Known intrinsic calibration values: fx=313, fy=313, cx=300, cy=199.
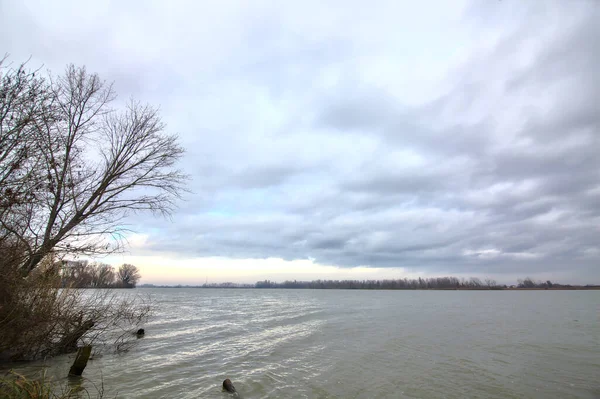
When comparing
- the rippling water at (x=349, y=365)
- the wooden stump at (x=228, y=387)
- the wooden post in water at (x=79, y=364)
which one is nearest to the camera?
the wooden stump at (x=228, y=387)

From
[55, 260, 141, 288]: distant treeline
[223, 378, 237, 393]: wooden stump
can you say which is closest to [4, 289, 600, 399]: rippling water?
[223, 378, 237, 393]: wooden stump

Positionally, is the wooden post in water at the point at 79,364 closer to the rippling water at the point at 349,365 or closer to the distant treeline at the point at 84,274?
the rippling water at the point at 349,365

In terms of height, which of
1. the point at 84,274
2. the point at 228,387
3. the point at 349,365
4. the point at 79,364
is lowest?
the point at 349,365

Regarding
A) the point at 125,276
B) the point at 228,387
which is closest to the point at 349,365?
the point at 228,387

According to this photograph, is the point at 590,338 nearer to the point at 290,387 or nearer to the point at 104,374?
the point at 290,387

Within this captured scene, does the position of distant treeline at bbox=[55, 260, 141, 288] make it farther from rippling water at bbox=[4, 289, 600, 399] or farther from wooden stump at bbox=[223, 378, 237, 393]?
wooden stump at bbox=[223, 378, 237, 393]

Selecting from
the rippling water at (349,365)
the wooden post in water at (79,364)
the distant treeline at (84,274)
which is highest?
the distant treeline at (84,274)

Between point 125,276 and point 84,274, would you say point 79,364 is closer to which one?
point 84,274

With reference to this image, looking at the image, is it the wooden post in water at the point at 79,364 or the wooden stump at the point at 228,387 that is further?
the wooden post in water at the point at 79,364

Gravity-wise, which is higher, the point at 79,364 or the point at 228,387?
the point at 79,364

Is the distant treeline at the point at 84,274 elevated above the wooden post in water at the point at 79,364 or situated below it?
above

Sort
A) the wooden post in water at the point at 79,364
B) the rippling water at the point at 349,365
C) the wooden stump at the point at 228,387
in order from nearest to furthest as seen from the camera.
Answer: the wooden stump at the point at 228,387, the rippling water at the point at 349,365, the wooden post in water at the point at 79,364

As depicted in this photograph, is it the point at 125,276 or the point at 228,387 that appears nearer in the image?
the point at 228,387

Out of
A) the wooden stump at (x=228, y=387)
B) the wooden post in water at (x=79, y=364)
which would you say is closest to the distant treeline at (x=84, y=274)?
the wooden post in water at (x=79, y=364)
